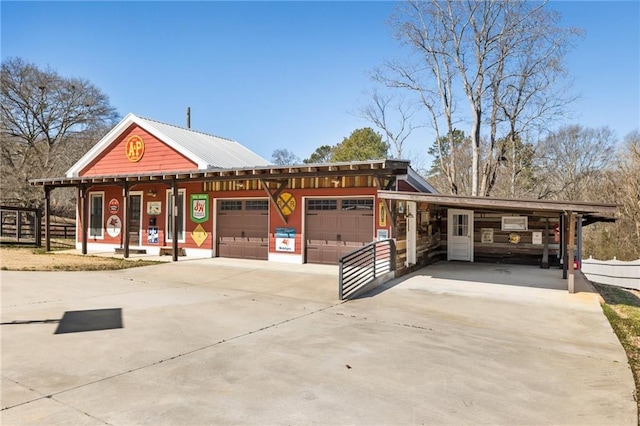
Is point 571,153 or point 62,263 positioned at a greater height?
point 571,153

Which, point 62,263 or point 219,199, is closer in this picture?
point 62,263

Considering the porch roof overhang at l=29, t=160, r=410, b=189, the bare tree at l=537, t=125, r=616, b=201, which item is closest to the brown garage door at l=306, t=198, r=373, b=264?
the porch roof overhang at l=29, t=160, r=410, b=189

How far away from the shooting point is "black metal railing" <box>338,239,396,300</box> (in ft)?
25.6

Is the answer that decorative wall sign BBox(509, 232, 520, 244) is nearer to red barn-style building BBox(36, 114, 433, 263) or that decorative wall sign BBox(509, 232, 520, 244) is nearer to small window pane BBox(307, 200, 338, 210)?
red barn-style building BBox(36, 114, 433, 263)

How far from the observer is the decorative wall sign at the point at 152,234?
48.4 feet

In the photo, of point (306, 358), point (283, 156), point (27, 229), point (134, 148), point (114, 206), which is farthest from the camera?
point (283, 156)

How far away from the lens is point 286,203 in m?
12.3

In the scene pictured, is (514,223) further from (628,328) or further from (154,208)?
(154,208)

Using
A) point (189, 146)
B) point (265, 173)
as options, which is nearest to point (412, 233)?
point (265, 173)

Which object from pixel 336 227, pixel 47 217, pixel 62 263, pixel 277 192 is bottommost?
pixel 62 263

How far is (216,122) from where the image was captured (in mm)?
35938

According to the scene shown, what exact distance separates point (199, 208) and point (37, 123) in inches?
789

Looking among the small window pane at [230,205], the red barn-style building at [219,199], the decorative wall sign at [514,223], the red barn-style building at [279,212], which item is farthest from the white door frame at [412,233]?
the small window pane at [230,205]

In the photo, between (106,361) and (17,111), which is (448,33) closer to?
(106,361)
